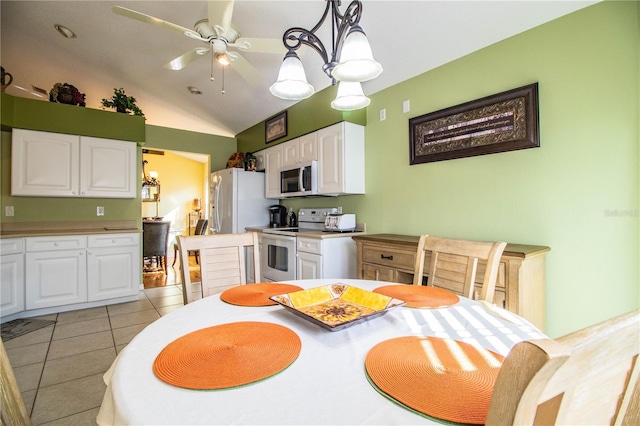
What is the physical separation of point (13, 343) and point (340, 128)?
3.55 m

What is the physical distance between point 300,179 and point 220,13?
1.84 meters

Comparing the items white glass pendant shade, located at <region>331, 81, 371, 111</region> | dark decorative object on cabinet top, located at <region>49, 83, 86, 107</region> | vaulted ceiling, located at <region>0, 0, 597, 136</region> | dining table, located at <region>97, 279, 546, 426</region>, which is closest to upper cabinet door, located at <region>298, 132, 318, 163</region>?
vaulted ceiling, located at <region>0, 0, 597, 136</region>

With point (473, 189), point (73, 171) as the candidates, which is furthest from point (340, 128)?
point (73, 171)

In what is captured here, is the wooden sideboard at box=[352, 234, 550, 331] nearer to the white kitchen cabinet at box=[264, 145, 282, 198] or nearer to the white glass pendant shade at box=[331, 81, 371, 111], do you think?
the white glass pendant shade at box=[331, 81, 371, 111]

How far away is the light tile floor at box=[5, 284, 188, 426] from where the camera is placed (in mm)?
1672

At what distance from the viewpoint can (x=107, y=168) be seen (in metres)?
Answer: 3.62

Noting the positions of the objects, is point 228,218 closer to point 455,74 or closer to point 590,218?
point 455,74

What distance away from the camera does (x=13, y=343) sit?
244 cm

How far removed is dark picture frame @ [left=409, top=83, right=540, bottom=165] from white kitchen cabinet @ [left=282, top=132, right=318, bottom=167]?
3.90ft

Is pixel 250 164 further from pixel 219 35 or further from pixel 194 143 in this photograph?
pixel 219 35

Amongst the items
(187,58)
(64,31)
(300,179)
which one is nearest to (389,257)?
(300,179)

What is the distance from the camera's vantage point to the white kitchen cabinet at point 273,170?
4121mm

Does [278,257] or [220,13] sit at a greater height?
[220,13]

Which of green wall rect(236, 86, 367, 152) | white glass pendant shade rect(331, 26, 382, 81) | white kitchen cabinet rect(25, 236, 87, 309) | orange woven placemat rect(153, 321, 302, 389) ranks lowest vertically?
white kitchen cabinet rect(25, 236, 87, 309)
